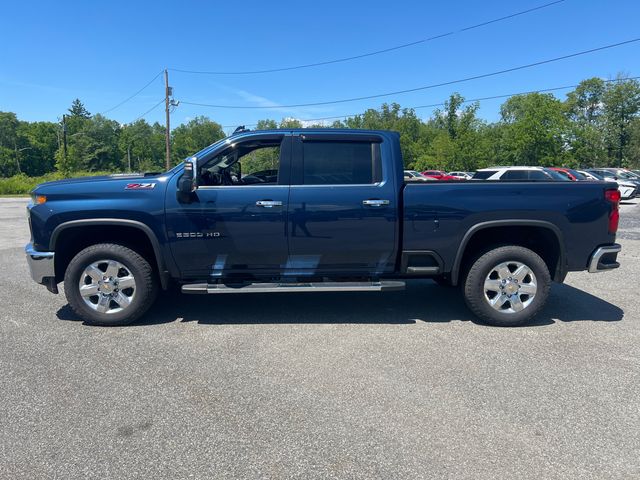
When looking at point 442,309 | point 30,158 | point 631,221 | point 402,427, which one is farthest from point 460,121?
point 30,158

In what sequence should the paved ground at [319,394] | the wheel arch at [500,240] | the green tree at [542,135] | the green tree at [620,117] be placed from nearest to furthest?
1. the paved ground at [319,394]
2. the wheel arch at [500,240]
3. the green tree at [542,135]
4. the green tree at [620,117]

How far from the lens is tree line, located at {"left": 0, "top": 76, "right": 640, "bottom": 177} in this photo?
124 feet

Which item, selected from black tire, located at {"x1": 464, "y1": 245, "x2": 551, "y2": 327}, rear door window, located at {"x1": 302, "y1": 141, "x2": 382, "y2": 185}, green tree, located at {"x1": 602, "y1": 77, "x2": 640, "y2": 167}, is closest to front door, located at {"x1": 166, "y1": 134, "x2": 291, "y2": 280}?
rear door window, located at {"x1": 302, "y1": 141, "x2": 382, "y2": 185}

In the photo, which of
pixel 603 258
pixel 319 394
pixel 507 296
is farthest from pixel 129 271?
pixel 603 258

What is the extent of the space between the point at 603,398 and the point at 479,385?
0.87m

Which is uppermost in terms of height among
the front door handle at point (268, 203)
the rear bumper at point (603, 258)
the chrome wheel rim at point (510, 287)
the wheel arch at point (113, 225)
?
the front door handle at point (268, 203)

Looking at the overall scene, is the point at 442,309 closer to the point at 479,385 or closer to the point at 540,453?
the point at 479,385

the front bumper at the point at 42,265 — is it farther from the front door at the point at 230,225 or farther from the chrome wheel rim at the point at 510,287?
the chrome wheel rim at the point at 510,287

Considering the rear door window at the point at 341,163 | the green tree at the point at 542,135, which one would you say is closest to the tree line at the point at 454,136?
the green tree at the point at 542,135

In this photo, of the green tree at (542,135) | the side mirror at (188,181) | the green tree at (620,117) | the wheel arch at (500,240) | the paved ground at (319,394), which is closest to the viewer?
the paved ground at (319,394)

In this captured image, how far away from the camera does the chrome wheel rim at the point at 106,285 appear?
14.7 feet

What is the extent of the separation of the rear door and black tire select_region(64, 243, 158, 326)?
152cm

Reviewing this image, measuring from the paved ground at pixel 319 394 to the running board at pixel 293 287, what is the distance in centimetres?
43

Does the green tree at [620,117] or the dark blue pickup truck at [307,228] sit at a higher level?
the green tree at [620,117]
